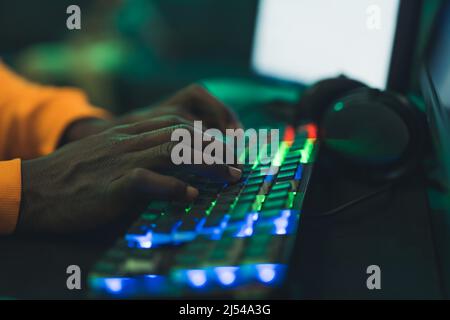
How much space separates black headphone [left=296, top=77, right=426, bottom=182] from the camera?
674mm

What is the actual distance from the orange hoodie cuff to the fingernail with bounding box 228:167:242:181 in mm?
234

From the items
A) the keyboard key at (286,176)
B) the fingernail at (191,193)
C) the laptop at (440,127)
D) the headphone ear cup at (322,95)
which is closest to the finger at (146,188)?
the fingernail at (191,193)

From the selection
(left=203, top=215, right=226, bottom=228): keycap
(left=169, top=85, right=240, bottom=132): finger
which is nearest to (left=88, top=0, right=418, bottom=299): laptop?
(left=203, top=215, right=226, bottom=228): keycap

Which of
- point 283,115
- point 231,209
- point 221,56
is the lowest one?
point 231,209

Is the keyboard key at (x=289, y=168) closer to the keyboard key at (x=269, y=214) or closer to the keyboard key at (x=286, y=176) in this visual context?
the keyboard key at (x=286, y=176)

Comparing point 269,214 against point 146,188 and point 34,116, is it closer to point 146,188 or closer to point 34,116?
point 146,188

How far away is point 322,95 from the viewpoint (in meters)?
0.85

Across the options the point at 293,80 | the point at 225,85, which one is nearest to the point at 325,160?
the point at 293,80

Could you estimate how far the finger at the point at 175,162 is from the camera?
0.54 metres

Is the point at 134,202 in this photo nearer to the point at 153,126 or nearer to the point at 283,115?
the point at 153,126

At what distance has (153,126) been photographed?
0.64 meters

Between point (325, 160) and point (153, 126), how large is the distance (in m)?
0.28
